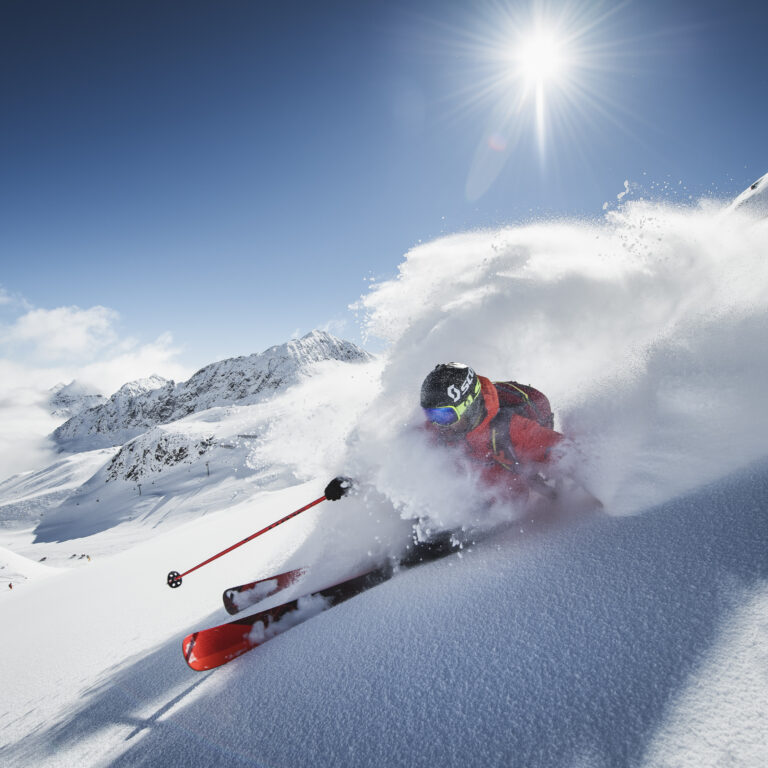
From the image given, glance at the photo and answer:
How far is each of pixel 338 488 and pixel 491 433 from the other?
1.82m

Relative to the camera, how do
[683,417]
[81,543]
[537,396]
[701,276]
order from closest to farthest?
1. [683,417]
2. [537,396]
3. [701,276]
4. [81,543]

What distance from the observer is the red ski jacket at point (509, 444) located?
360 cm

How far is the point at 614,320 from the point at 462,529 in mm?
4022

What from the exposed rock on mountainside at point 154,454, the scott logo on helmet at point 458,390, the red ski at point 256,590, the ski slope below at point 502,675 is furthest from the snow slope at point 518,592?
the exposed rock on mountainside at point 154,454

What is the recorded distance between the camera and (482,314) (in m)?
6.20

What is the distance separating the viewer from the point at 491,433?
3795 mm

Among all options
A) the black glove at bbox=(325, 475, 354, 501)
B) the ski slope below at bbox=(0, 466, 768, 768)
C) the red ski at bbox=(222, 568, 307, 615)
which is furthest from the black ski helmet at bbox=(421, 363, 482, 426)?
the red ski at bbox=(222, 568, 307, 615)

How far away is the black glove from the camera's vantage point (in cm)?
427

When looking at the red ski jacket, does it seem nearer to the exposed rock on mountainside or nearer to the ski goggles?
the ski goggles

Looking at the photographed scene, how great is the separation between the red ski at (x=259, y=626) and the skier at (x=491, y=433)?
139cm

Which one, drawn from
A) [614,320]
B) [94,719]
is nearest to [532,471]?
[614,320]

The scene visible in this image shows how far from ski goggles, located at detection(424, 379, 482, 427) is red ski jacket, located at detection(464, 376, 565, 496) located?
0.25m

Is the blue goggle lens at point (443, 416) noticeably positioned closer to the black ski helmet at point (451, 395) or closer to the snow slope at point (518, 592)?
the black ski helmet at point (451, 395)

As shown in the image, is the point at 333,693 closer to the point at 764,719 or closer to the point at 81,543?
the point at 764,719
